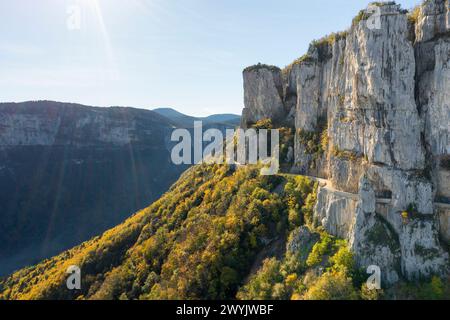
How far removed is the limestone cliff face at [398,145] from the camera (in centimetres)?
3028

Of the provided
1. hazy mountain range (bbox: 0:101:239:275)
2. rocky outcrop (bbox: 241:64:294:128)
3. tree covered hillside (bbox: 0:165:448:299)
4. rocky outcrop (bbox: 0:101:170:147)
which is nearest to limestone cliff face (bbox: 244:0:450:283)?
tree covered hillside (bbox: 0:165:448:299)

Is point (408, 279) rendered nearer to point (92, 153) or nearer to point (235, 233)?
point (235, 233)

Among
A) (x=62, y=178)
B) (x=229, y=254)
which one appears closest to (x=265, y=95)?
(x=229, y=254)

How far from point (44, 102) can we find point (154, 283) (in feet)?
585

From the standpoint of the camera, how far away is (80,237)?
12988cm

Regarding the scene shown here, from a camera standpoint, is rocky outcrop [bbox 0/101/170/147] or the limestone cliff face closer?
the limestone cliff face

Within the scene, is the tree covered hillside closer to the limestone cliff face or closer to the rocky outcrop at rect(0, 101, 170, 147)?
the limestone cliff face

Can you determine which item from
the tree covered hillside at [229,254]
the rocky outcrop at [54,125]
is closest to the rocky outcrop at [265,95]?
the tree covered hillside at [229,254]

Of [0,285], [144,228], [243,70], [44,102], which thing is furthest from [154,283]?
[44,102]

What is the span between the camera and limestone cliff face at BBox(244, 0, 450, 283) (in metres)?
30.3

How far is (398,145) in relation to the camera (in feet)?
105

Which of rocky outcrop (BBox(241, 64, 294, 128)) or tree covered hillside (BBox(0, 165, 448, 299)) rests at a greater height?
rocky outcrop (BBox(241, 64, 294, 128))
